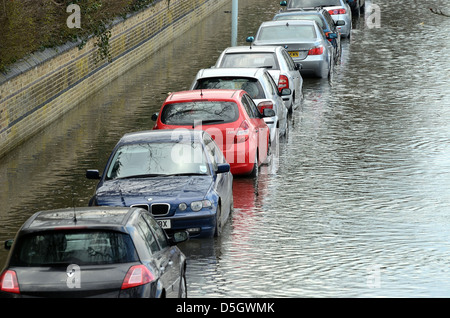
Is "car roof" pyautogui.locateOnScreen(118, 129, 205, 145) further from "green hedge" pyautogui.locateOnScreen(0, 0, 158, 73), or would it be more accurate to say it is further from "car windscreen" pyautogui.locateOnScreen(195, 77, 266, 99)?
"green hedge" pyautogui.locateOnScreen(0, 0, 158, 73)

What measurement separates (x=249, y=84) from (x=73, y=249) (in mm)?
11431

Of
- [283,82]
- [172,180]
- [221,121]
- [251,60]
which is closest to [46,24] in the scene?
[251,60]

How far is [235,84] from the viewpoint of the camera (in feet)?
65.0

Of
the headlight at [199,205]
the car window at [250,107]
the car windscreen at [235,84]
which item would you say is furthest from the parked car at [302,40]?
the headlight at [199,205]

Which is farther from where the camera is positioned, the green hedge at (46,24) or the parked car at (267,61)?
the parked car at (267,61)

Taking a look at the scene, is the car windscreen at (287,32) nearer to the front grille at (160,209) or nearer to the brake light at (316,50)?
the brake light at (316,50)

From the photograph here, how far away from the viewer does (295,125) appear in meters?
22.8

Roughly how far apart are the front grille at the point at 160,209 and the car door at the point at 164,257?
2707 millimetres

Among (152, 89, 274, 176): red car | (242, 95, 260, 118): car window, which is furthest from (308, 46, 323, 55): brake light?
(152, 89, 274, 176): red car

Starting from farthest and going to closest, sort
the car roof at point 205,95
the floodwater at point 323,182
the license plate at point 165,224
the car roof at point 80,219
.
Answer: the car roof at point 205,95
the license plate at point 165,224
the floodwater at point 323,182
the car roof at point 80,219

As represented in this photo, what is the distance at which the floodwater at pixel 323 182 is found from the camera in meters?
12.1

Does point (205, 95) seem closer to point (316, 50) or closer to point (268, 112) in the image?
point (268, 112)

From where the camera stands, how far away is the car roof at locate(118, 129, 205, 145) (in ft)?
47.3

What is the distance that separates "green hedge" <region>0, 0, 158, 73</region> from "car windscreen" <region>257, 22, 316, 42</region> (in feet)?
12.4
